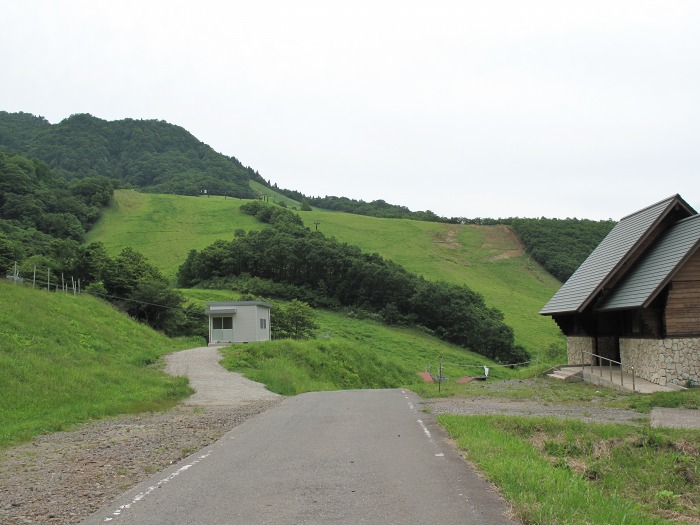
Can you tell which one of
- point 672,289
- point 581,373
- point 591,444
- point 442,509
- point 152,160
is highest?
point 152,160

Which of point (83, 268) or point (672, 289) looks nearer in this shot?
point (672, 289)

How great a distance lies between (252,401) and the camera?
61.1 ft

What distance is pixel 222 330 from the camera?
43125mm

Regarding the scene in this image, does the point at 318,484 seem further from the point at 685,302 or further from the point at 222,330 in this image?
the point at 222,330

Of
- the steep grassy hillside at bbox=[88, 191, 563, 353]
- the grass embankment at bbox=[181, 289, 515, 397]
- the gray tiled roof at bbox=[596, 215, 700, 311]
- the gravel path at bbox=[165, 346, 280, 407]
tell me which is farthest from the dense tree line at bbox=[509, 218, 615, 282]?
the gravel path at bbox=[165, 346, 280, 407]

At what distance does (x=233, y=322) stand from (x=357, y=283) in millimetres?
28599

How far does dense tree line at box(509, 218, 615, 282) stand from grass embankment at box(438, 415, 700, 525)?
84.6m

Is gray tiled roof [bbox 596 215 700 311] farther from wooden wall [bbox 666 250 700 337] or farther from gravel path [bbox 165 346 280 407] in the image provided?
gravel path [bbox 165 346 280 407]

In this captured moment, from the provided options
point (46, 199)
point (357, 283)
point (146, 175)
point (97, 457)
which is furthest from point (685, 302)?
point (146, 175)

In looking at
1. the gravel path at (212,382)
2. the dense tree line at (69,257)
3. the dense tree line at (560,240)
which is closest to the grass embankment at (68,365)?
the gravel path at (212,382)

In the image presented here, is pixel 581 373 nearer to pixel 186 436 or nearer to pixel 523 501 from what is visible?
pixel 186 436

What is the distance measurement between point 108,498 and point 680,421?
11.5 m

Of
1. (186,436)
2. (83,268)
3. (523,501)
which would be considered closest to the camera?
(523,501)

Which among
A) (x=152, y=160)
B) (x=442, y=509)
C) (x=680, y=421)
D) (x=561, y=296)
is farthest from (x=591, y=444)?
(x=152, y=160)
